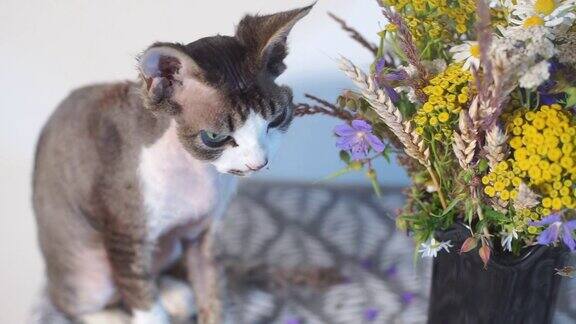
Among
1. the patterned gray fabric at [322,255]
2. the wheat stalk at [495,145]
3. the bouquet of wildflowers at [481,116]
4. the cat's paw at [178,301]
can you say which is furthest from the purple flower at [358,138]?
the cat's paw at [178,301]

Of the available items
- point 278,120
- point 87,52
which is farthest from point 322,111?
point 87,52

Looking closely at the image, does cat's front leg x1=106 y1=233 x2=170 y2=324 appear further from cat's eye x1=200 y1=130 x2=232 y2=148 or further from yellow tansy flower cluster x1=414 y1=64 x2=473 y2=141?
yellow tansy flower cluster x1=414 y1=64 x2=473 y2=141

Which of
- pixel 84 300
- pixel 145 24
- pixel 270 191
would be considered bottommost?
pixel 84 300

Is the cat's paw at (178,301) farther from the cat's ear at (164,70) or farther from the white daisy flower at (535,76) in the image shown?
the white daisy flower at (535,76)

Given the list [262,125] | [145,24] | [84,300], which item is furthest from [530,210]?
[145,24]

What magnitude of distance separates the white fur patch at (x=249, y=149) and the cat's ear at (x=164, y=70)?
0.06m

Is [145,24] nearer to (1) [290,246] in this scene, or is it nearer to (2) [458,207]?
(1) [290,246]

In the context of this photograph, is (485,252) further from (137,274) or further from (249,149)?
(137,274)

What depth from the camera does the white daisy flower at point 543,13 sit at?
510 mm

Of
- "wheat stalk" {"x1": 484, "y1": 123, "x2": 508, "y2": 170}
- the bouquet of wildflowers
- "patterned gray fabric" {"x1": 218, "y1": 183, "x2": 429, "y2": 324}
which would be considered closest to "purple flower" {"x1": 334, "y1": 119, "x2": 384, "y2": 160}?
the bouquet of wildflowers

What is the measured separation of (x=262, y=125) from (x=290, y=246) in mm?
396

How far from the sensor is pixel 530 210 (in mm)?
524

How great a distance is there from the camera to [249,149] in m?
0.57

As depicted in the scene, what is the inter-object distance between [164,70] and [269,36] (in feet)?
0.31
